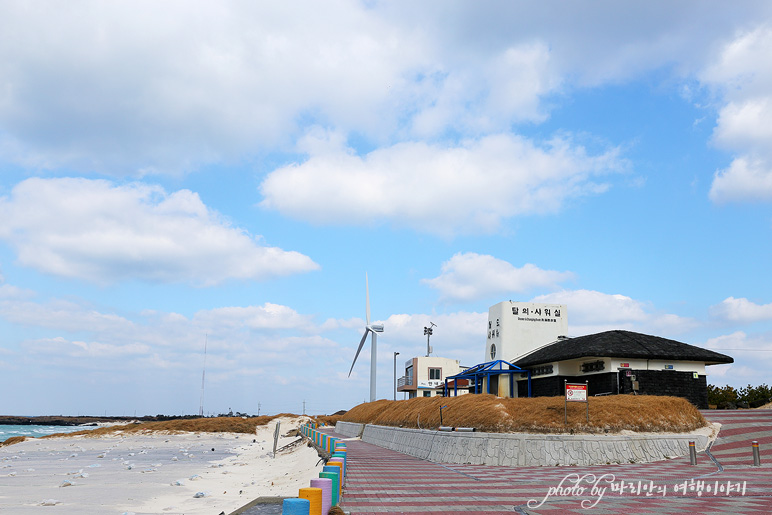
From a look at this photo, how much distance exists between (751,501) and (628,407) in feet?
39.3

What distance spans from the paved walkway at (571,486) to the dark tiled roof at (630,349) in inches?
485

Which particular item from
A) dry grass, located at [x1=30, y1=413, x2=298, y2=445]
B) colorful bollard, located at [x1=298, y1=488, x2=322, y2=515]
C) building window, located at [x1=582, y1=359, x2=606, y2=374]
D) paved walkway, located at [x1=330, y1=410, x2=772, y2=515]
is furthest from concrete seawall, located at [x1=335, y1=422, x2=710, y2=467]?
dry grass, located at [x1=30, y1=413, x2=298, y2=445]

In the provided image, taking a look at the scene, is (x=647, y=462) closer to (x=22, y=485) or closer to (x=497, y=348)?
(x=22, y=485)

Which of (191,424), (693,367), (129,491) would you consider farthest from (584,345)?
(191,424)

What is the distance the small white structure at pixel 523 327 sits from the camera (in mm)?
53844

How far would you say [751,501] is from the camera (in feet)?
41.4

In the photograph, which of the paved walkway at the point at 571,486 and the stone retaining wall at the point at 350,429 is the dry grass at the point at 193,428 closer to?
the stone retaining wall at the point at 350,429

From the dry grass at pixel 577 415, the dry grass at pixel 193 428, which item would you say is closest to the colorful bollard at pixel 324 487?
the dry grass at pixel 577 415

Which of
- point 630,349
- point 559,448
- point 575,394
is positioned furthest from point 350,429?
point 559,448

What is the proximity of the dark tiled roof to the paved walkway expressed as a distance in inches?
485

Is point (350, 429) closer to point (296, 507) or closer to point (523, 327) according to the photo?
point (523, 327)

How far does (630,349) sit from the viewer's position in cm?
3644

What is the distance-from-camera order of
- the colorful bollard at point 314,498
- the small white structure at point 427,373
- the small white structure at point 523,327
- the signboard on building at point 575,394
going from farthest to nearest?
the small white structure at point 427,373 → the small white structure at point 523,327 → the signboard on building at point 575,394 → the colorful bollard at point 314,498

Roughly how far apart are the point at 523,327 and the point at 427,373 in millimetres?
24088
